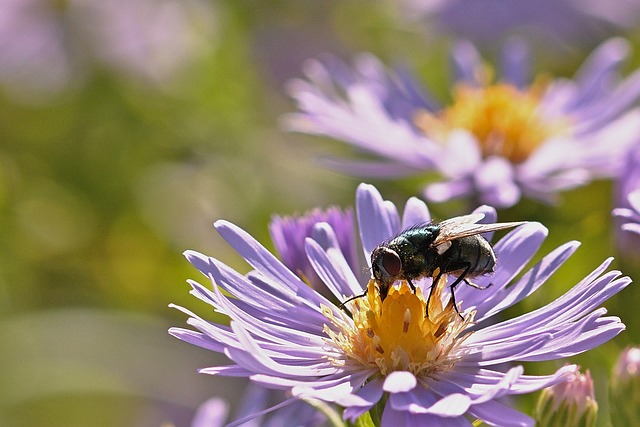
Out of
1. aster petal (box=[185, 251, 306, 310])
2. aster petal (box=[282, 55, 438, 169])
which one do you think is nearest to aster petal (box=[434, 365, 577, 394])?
aster petal (box=[185, 251, 306, 310])

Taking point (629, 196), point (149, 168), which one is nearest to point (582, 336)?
point (629, 196)

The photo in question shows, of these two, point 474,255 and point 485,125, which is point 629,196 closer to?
point 474,255

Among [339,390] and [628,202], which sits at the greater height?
[628,202]

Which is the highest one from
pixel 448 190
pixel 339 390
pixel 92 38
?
pixel 92 38

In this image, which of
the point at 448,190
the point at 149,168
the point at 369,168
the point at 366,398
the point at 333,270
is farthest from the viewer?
the point at 149,168

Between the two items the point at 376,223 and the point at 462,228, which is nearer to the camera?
the point at 462,228

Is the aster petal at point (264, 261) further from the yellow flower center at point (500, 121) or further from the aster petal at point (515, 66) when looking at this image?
the aster petal at point (515, 66)

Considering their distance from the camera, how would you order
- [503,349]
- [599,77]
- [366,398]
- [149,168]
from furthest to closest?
1. [149,168]
2. [599,77]
3. [503,349]
4. [366,398]
